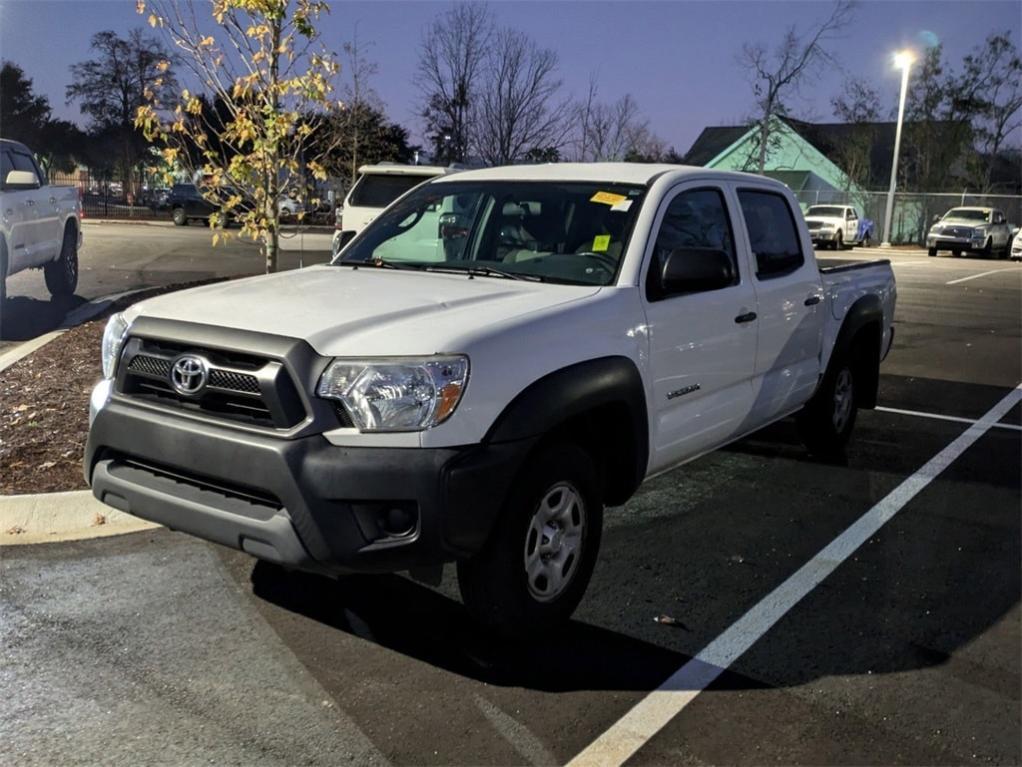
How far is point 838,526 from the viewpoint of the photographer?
5098 millimetres

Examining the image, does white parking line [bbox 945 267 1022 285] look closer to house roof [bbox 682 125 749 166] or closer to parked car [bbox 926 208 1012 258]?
parked car [bbox 926 208 1012 258]

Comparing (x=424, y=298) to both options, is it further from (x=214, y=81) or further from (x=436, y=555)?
(x=214, y=81)

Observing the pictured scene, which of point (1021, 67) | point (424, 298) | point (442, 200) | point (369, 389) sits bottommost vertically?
point (369, 389)

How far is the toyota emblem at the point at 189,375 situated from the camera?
3346 millimetres

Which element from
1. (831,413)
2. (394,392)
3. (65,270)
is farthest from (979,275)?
(394,392)

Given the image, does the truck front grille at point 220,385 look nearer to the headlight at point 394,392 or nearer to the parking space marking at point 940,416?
the headlight at point 394,392

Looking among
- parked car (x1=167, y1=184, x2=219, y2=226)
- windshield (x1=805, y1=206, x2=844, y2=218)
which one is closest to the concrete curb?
parked car (x1=167, y1=184, x2=219, y2=226)

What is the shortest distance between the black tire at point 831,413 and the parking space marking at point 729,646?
23.6 inches

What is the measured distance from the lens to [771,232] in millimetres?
5422

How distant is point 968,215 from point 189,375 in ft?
116

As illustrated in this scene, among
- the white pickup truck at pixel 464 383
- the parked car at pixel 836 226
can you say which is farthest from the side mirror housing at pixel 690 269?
the parked car at pixel 836 226

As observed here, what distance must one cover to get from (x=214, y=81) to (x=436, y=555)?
6.82 metres

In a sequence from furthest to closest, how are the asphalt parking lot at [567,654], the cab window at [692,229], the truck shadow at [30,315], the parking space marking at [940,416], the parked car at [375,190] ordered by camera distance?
the parked car at [375,190]
the truck shadow at [30,315]
the parking space marking at [940,416]
the cab window at [692,229]
the asphalt parking lot at [567,654]

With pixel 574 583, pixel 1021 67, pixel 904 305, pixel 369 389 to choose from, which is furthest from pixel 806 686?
pixel 1021 67
